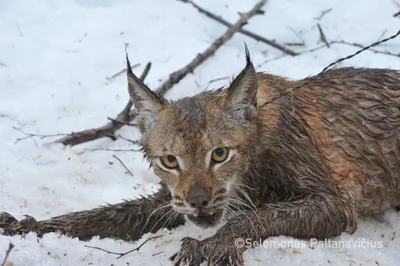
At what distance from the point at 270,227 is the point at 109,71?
3.63 meters

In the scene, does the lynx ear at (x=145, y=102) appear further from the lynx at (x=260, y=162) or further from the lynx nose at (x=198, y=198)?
the lynx nose at (x=198, y=198)

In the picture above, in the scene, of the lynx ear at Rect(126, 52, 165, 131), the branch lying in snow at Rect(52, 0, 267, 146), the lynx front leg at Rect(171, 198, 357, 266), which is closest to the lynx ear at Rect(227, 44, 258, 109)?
the lynx ear at Rect(126, 52, 165, 131)

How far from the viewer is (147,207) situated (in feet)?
19.9

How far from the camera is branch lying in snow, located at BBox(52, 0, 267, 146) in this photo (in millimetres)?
7379

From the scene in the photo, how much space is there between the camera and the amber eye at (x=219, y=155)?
5.16 m

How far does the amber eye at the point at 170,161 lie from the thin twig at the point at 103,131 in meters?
2.11

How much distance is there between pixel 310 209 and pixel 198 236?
781 mm

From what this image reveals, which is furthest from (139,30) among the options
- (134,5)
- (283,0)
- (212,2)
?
(283,0)

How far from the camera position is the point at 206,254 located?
4.88 meters

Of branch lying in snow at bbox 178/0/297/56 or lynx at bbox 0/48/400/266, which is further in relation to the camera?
branch lying in snow at bbox 178/0/297/56

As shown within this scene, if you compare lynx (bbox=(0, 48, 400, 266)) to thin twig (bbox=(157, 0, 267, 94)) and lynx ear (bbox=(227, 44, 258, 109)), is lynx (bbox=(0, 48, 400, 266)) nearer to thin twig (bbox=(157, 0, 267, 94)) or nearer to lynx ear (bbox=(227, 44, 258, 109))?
lynx ear (bbox=(227, 44, 258, 109))

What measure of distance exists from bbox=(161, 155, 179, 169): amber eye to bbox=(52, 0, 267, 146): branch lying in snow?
210cm

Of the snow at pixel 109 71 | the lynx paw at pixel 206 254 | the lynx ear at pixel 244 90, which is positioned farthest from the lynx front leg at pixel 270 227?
the lynx ear at pixel 244 90

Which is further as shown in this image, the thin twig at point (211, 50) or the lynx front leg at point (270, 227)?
the thin twig at point (211, 50)
